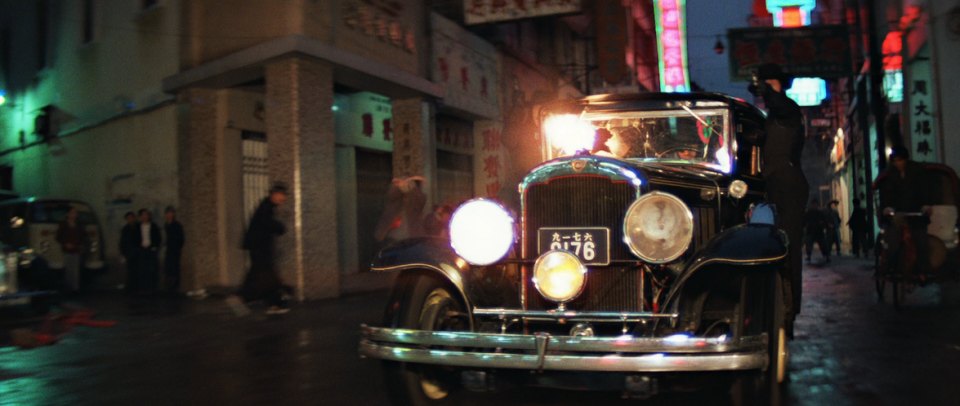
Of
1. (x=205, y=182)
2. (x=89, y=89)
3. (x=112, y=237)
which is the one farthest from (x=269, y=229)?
(x=89, y=89)

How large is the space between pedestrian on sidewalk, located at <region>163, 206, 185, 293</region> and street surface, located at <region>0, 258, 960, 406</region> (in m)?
3.03

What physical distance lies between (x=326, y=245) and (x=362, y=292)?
46.0 inches

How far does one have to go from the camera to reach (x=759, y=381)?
11.6 feet

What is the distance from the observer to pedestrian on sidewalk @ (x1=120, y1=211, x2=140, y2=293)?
13125mm

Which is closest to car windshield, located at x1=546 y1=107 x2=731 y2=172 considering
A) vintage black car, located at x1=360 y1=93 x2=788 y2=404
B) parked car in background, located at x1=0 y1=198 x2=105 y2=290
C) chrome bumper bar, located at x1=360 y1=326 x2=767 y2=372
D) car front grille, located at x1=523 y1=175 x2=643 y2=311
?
vintage black car, located at x1=360 y1=93 x2=788 y2=404

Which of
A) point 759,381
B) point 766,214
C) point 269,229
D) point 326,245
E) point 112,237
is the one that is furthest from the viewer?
point 112,237

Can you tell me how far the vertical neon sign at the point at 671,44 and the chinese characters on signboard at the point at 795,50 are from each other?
6239 mm

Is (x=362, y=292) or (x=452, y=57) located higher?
(x=452, y=57)

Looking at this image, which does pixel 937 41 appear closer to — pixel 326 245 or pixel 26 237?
pixel 326 245

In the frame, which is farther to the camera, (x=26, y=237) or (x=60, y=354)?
(x=26, y=237)

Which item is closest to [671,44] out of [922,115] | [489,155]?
[489,155]

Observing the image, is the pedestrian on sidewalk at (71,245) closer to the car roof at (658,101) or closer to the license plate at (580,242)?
the car roof at (658,101)

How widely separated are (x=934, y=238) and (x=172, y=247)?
11.0 metres

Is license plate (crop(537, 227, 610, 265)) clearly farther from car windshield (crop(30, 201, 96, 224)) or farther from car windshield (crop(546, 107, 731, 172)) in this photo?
car windshield (crop(30, 201, 96, 224))
